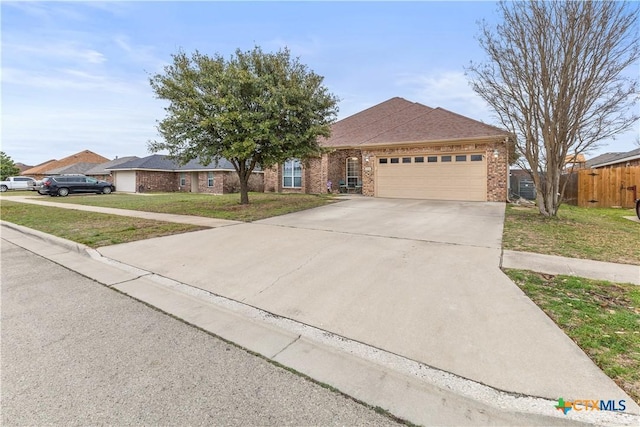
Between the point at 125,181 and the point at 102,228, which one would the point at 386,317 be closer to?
the point at 102,228

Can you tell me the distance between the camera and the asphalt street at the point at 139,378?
6.66 ft

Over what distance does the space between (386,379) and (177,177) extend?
3359 centimetres

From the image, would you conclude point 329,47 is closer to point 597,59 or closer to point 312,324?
Answer: point 597,59

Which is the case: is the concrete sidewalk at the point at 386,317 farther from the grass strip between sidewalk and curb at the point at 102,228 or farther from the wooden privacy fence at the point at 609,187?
the wooden privacy fence at the point at 609,187

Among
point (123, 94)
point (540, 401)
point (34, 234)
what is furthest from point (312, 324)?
point (123, 94)

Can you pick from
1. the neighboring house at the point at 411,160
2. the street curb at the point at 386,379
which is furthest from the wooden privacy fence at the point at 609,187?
the street curb at the point at 386,379

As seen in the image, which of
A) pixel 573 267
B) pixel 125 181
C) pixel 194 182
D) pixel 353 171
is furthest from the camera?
pixel 125 181

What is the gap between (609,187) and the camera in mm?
14953

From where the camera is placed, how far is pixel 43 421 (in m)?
1.99

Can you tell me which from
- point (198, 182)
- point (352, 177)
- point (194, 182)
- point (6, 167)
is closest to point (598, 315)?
point (352, 177)

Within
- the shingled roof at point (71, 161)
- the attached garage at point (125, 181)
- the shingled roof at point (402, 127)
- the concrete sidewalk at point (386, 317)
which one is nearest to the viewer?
the concrete sidewalk at point (386, 317)

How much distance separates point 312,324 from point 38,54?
16369 millimetres

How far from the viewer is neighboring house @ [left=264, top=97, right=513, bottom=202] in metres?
14.6

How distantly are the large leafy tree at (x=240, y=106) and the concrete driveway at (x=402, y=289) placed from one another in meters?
4.35
